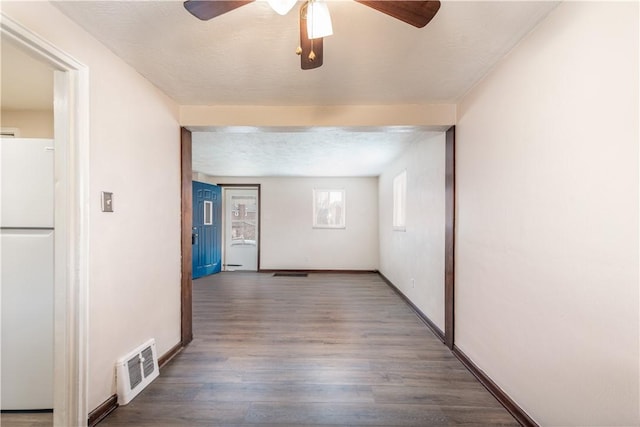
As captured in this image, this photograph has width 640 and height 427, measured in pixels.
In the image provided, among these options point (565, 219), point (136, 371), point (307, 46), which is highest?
point (307, 46)

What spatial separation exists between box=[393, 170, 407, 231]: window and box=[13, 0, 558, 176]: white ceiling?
74.6 inches

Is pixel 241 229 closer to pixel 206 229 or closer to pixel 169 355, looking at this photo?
pixel 206 229

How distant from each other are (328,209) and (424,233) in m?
3.17

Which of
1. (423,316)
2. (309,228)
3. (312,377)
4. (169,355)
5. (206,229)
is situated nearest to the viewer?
(312,377)

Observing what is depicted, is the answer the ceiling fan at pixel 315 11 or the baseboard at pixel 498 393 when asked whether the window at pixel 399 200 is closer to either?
the baseboard at pixel 498 393

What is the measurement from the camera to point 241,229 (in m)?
6.32

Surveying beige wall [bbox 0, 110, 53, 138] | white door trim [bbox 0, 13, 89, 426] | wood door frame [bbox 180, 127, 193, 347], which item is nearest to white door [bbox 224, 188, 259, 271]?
wood door frame [bbox 180, 127, 193, 347]

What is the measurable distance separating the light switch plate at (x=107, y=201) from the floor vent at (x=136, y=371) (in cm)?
96

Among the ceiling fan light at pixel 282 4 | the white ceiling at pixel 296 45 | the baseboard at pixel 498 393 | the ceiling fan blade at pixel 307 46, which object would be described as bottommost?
the baseboard at pixel 498 393

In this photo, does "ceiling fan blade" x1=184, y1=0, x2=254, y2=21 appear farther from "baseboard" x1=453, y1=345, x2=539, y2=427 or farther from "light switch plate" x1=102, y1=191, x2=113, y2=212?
"baseboard" x1=453, y1=345, x2=539, y2=427

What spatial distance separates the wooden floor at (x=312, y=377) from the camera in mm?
1595

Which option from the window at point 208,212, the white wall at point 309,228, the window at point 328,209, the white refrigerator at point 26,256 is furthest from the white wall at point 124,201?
the window at point 328,209

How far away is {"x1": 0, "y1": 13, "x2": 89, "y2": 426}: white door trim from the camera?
1357mm

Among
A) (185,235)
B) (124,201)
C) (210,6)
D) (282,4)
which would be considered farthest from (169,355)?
(282,4)
